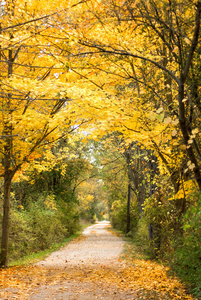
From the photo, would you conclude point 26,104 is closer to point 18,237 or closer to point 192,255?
point 192,255

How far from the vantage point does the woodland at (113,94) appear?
4477 mm

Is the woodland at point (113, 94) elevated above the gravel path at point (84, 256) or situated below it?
above

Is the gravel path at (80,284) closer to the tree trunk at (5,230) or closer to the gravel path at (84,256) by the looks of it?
the gravel path at (84,256)

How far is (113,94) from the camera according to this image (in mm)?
7660

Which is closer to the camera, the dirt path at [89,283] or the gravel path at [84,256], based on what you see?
the dirt path at [89,283]

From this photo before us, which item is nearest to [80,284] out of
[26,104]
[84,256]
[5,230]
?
[5,230]

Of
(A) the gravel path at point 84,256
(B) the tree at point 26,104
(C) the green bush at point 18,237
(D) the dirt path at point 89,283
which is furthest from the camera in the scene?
(C) the green bush at point 18,237

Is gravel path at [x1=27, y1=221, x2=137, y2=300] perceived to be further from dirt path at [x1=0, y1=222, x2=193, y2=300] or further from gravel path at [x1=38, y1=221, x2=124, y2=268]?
gravel path at [x1=38, y1=221, x2=124, y2=268]

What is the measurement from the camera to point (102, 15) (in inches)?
221

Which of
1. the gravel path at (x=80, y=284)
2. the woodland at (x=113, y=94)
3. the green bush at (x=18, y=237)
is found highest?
the woodland at (x=113, y=94)

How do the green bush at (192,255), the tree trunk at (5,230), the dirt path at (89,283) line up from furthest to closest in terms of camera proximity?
the tree trunk at (5,230), the dirt path at (89,283), the green bush at (192,255)

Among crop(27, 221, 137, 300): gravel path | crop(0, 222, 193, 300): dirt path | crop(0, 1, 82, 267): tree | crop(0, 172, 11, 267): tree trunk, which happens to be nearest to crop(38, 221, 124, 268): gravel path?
crop(27, 221, 137, 300): gravel path

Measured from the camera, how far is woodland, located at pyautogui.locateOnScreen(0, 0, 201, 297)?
4477 millimetres

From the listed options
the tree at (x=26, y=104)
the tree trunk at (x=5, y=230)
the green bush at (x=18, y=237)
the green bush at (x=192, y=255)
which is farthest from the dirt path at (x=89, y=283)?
the green bush at (x=18, y=237)
